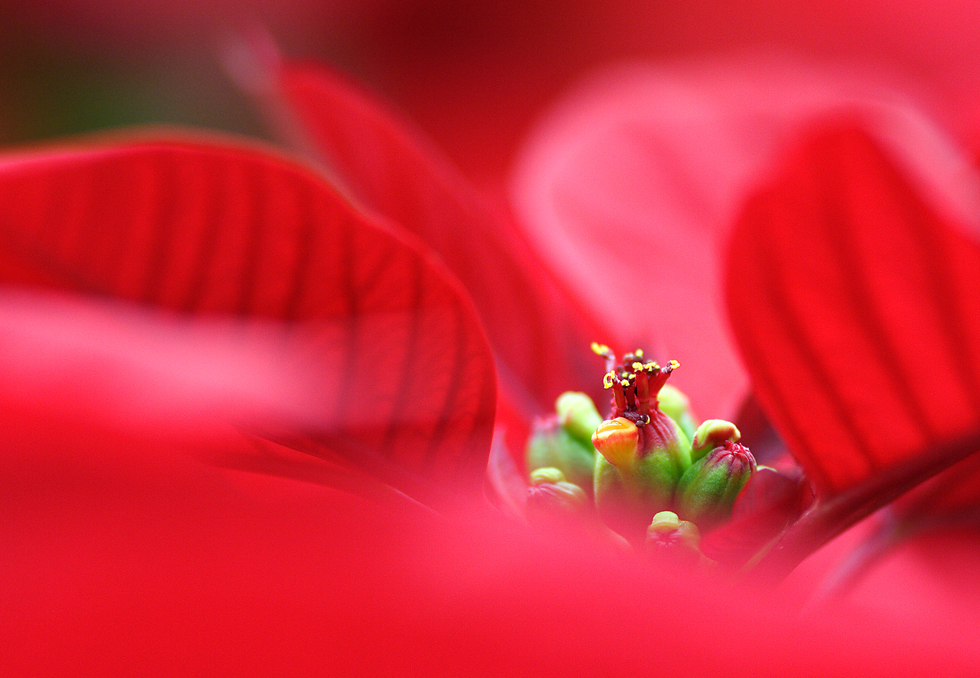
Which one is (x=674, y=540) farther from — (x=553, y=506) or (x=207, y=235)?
(x=207, y=235)

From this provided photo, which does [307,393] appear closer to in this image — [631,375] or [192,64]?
[631,375]

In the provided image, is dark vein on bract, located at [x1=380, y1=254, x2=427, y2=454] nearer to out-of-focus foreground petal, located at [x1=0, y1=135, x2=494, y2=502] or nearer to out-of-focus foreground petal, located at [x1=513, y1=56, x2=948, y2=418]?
out-of-focus foreground petal, located at [x1=0, y1=135, x2=494, y2=502]

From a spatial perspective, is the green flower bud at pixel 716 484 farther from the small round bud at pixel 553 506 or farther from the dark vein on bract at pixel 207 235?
the dark vein on bract at pixel 207 235

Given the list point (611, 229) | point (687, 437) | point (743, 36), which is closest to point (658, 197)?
point (611, 229)

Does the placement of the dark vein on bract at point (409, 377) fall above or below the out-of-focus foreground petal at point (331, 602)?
above

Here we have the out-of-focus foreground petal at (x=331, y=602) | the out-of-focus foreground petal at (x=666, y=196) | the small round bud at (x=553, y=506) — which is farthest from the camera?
the out-of-focus foreground petal at (x=666, y=196)

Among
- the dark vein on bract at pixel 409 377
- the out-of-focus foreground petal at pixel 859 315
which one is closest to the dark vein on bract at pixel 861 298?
the out-of-focus foreground petal at pixel 859 315

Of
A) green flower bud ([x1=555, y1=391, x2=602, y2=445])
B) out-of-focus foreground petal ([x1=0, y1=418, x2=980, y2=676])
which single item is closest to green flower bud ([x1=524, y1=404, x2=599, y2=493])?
green flower bud ([x1=555, y1=391, x2=602, y2=445])

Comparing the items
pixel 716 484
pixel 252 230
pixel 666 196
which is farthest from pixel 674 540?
pixel 666 196
